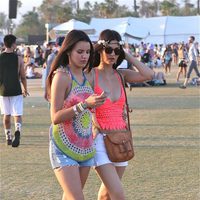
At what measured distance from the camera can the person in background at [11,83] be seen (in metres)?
8.52

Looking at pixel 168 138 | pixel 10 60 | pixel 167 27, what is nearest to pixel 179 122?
pixel 168 138

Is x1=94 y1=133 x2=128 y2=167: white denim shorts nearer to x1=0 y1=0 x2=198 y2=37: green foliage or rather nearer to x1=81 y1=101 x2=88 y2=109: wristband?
x1=81 y1=101 x2=88 y2=109: wristband

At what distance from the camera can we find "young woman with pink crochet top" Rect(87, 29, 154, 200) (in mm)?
4188

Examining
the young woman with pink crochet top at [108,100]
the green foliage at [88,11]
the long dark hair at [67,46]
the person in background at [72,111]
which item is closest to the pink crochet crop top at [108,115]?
the young woman with pink crochet top at [108,100]

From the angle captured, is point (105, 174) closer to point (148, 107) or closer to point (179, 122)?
point (179, 122)

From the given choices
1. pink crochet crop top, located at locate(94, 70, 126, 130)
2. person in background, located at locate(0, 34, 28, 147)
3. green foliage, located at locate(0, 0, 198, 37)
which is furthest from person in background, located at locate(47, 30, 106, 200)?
green foliage, located at locate(0, 0, 198, 37)

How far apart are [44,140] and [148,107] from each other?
4.86m

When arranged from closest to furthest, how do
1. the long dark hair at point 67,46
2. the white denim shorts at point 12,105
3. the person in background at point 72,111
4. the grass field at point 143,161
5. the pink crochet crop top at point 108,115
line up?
the person in background at point 72,111, the long dark hair at point 67,46, the pink crochet crop top at point 108,115, the grass field at point 143,161, the white denim shorts at point 12,105

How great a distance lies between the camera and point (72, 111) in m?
3.83

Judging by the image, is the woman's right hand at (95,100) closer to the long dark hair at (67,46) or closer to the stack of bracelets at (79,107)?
the stack of bracelets at (79,107)

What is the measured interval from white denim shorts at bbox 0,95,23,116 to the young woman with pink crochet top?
4.27 meters

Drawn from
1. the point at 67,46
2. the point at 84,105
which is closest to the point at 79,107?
the point at 84,105

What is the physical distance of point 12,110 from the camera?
342 inches

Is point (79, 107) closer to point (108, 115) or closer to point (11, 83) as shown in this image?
point (108, 115)
